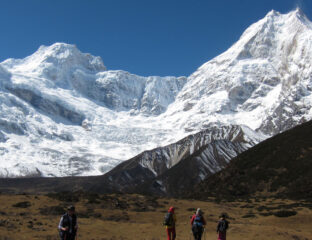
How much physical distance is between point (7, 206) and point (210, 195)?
47667 mm

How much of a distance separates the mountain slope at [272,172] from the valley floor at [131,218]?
12.6 metres

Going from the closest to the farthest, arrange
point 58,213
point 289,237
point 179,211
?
point 289,237 → point 58,213 → point 179,211

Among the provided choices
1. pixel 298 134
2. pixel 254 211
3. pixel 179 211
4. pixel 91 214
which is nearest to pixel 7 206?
pixel 91 214

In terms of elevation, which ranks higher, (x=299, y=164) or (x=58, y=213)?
(x=299, y=164)

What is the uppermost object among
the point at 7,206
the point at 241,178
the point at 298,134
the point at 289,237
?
the point at 298,134

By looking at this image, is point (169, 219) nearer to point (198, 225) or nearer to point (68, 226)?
point (198, 225)

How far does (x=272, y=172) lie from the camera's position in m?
90.2

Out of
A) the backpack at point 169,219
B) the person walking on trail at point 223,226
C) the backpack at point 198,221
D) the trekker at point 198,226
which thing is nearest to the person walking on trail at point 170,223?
the backpack at point 169,219

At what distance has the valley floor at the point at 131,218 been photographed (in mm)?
34312

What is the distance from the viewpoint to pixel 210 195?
291ft

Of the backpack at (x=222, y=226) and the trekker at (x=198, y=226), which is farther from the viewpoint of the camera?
the backpack at (x=222, y=226)

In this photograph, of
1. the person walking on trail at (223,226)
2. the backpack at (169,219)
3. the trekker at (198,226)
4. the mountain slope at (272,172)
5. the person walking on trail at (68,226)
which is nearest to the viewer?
the person walking on trail at (68,226)

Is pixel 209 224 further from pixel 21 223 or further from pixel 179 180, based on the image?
pixel 179 180

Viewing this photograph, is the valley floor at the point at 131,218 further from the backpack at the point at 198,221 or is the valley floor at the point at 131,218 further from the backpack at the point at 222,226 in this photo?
the backpack at the point at 198,221
